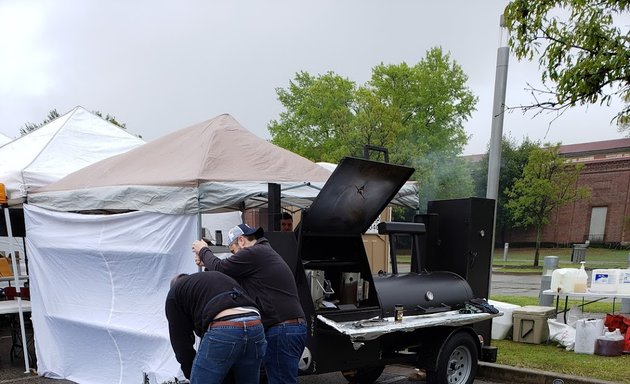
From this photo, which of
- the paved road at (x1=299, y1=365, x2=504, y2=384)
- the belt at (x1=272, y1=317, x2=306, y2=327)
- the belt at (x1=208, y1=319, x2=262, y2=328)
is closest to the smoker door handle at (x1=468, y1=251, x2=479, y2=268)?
the paved road at (x1=299, y1=365, x2=504, y2=384)

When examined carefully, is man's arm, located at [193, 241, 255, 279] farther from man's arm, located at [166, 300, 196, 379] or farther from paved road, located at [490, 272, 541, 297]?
paved road, located at [490, 272, 541, 297]

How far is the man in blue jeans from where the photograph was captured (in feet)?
10.7

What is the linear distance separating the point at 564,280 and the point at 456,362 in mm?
2904

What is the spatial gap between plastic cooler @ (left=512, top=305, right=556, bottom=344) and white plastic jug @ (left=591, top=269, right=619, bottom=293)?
80cm

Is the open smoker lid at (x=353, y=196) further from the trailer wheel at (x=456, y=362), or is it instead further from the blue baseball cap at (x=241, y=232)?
the trailer wheel at (x=456, y=362)

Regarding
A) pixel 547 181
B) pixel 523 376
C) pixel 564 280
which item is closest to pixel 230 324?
pixel 523 376

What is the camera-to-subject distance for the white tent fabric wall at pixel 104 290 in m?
5.65

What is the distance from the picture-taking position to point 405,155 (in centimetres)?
2369

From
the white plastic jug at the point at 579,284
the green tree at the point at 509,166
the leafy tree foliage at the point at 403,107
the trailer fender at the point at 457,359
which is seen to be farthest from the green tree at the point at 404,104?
the trailer fender at the point at 457,359

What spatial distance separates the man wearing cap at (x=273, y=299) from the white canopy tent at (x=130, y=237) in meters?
1.54

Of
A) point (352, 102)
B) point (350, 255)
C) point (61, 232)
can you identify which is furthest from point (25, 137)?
point (352, 102)

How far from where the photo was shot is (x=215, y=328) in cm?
328

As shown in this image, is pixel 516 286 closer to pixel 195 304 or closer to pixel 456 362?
pixel 456 362

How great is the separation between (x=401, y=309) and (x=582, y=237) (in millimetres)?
38112
